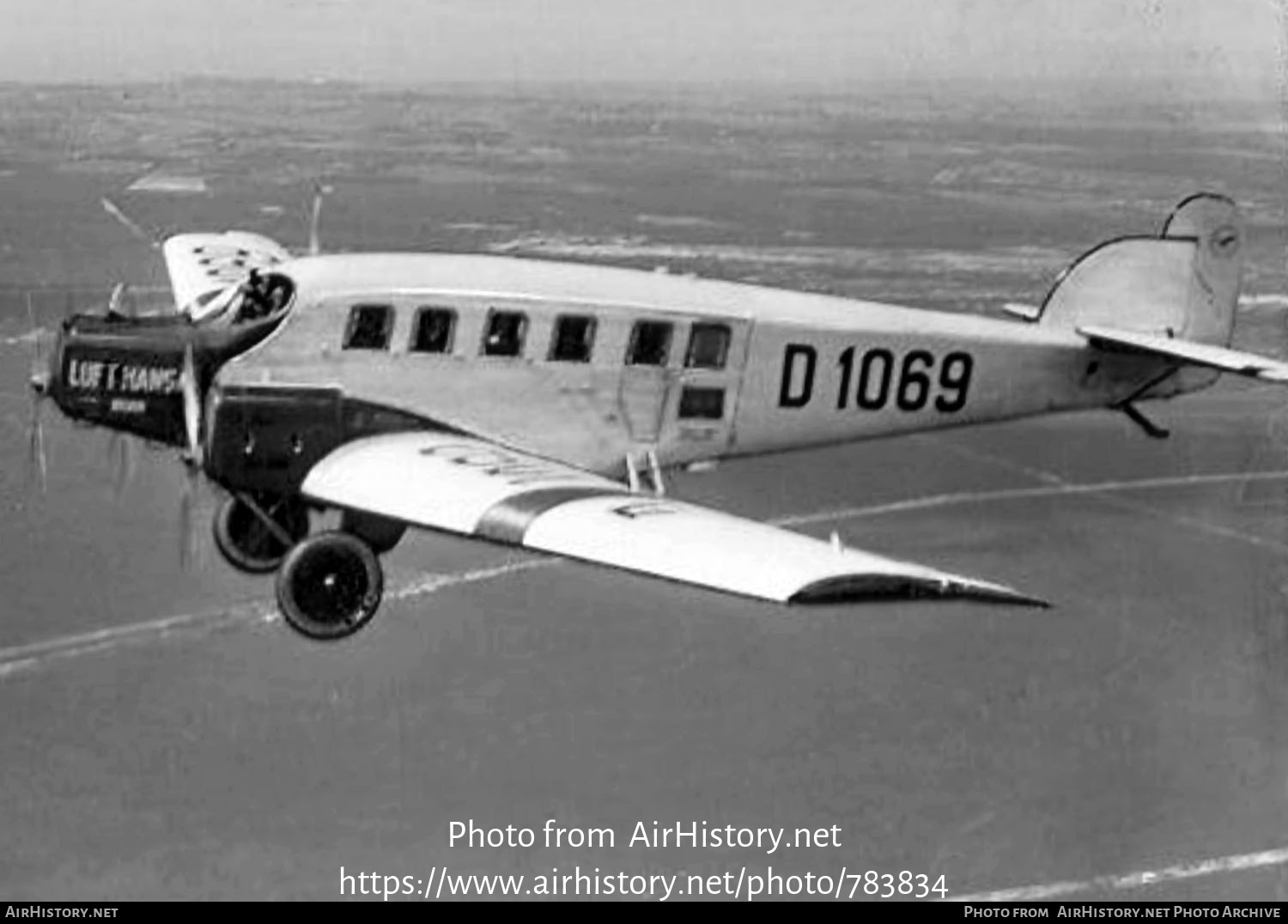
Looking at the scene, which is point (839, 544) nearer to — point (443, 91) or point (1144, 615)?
point (1144, 615)

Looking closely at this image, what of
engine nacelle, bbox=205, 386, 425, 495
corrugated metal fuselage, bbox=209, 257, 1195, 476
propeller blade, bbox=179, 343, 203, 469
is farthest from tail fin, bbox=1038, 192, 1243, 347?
propeller blade, bbox=179, 343, 203, 469

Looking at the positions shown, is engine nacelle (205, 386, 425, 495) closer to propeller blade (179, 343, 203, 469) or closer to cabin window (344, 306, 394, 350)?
propeller blade (179, 343, 203, 469)

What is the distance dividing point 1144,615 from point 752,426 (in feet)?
15.7

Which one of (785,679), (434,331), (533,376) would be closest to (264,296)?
(434,331)

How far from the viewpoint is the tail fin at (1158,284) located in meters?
13.4

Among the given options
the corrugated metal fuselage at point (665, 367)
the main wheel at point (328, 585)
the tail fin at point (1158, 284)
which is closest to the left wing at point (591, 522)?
the main wheel at point (328, 585)

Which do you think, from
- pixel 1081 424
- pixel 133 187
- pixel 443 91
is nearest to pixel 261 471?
pixel 1081 424

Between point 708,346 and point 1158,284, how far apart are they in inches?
155

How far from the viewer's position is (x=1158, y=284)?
13.4 metres

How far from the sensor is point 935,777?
13656 millimetres

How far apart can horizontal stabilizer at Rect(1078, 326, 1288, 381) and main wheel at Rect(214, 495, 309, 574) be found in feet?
20.7

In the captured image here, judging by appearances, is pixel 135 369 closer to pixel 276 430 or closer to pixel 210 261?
pixel 276 430

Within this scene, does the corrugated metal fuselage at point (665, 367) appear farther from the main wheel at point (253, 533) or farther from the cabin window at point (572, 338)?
the main wheel at point (253, 533)

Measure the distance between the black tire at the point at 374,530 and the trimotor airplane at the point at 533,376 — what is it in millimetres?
19
